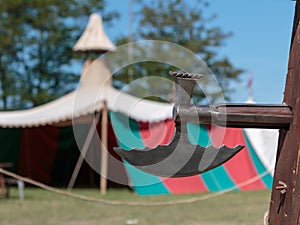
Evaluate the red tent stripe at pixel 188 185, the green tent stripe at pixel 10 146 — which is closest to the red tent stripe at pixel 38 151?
the green tent stripe at pixel 10 146

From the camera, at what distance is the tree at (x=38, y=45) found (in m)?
25.6

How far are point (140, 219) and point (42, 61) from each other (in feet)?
66.4

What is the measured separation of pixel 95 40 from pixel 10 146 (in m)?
2.86

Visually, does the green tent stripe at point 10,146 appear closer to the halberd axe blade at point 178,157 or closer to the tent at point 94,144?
the tent at point 94,144

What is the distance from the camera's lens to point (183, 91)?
1471mm

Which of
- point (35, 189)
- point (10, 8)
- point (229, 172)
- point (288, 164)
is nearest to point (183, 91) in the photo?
point (288, 164)

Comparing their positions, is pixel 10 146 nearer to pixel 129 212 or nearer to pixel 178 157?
pixel 129 212

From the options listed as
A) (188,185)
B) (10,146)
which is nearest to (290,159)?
(188,185)

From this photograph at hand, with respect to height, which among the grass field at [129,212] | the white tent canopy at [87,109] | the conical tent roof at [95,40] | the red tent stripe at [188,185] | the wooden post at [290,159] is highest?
the conical tent roof at [95,40]

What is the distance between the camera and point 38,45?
26.3 metres

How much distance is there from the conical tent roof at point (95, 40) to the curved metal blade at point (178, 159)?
11.4 m

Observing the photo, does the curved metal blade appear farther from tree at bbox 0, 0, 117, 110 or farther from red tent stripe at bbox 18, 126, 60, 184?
tree at bbox 0, 0, 117, 110

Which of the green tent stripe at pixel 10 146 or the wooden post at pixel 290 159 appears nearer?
the wooden post at pixel 290 159

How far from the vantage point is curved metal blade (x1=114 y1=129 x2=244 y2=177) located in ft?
4.91
